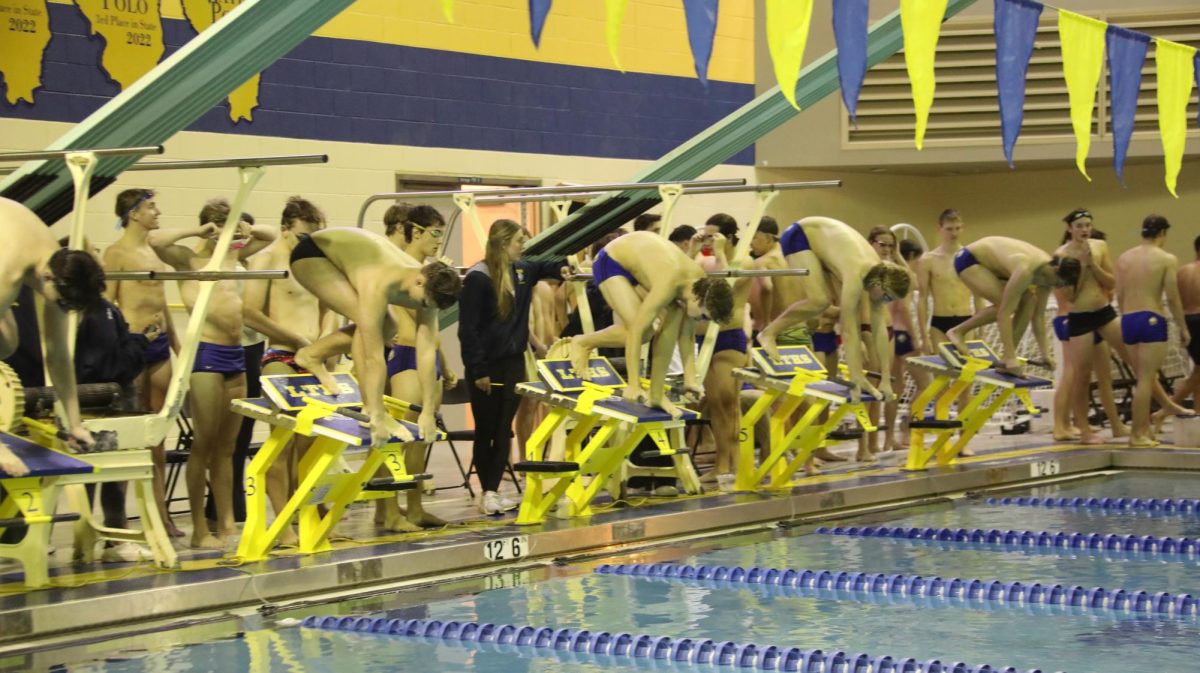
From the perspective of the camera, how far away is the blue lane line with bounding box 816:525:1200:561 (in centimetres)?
768

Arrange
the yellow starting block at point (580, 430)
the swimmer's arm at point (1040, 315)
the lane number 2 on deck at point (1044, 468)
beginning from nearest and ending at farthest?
the yellow starting block at point (580, 430), the swimmer's arm at point (1040, 315), the lane number 2 on deck at point (1044, 468)

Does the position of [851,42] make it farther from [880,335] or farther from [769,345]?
[880,335]

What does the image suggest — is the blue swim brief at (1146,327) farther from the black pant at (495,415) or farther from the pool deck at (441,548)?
the black pant at (495,415)

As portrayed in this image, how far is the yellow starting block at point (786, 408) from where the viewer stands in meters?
9.23

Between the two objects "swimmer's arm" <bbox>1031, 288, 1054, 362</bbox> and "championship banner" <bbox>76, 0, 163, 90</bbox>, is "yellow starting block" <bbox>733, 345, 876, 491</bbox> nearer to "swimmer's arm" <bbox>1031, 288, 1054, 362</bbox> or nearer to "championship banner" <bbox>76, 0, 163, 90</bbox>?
"swimmer's arm" <bbox>1031, 288, 1054, 362</bbox>

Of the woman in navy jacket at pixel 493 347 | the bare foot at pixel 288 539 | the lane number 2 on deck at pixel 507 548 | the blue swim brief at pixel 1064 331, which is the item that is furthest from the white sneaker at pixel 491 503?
the blue swim brief at pixel 1064 331

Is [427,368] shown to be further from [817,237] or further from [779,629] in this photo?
[817,237]

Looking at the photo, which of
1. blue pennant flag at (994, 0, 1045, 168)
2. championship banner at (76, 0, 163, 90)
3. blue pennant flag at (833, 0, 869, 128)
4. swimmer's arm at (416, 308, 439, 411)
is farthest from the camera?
championship banner at (76, 0, 163, 90)

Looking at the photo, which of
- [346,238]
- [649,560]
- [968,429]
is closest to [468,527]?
[649,560]

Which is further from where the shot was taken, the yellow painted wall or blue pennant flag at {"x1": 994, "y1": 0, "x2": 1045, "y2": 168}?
the yellow painted wall

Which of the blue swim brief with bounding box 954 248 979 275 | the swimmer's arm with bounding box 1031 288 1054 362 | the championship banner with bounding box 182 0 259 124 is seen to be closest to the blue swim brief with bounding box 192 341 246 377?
the championship banner with bounding box 182 0 259 124

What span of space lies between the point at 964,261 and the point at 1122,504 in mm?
2192

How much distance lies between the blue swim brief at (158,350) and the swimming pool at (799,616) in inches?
77.3

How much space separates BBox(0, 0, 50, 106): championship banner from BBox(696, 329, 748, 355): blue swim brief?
16.6 feet
